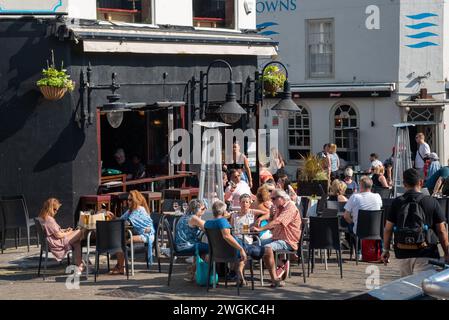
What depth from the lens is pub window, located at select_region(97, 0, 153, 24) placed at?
60.6ft

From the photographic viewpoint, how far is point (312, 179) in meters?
22.9

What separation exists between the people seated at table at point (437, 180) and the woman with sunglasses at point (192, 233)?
A: 24.0 ft

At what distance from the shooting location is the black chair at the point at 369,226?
15.6 m

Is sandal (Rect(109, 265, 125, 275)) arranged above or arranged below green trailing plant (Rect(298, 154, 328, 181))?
below

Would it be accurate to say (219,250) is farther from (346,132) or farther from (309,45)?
(309,45)

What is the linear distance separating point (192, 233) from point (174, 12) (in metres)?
7.32

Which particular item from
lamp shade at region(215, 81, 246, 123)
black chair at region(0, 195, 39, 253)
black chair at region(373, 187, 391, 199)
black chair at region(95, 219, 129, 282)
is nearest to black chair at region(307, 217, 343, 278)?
black chair at region(95, 219, 129, 282)

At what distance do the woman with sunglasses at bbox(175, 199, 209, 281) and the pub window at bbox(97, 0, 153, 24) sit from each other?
19.2ft

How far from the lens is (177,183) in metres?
20.5

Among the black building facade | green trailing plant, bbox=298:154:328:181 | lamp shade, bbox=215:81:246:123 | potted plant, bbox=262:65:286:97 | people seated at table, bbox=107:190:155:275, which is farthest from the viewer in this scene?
green trailing plant, bbox=298:154:328:181

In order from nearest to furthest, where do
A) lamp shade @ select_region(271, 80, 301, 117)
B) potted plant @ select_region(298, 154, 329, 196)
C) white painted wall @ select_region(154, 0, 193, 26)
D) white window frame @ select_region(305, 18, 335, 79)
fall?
lamp shade @ select_region(271, 80, 301, 117) → white painted wall @ select_region(154, 0, 193, 26) → potted plant @ select_region(298, 154, 329, 196) → white window frame @ select_region(305, 18, 335, 79)

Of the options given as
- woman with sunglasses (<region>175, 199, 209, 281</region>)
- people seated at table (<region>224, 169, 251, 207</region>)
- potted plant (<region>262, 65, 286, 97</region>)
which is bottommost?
woman with sunglasses (<region>175, 199, 209, 281</region>)

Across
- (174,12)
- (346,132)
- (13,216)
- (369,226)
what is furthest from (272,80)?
(346,132)

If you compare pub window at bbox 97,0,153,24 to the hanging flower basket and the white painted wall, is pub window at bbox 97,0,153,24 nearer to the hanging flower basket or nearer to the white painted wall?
the white painted wall
